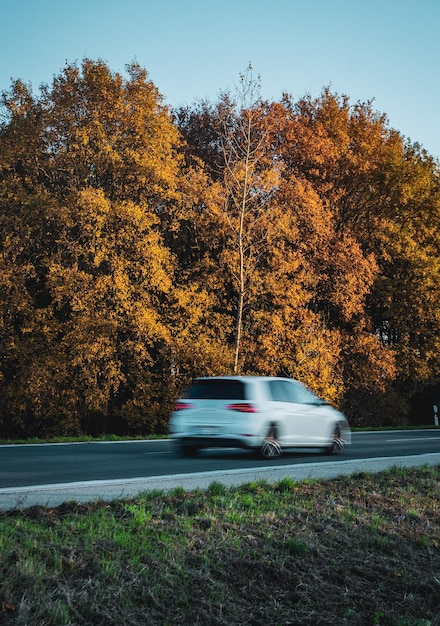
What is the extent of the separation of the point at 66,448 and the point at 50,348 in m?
A: 14.1

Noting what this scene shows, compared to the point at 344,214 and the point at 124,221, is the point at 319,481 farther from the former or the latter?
the point at 344,214

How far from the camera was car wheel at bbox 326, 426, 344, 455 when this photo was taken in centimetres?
1848

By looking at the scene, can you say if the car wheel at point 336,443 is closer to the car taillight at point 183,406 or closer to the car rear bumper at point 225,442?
the car rear bumper at point 225,442

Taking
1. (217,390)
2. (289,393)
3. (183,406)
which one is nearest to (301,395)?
(289,393)

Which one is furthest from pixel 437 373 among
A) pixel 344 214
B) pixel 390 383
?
pixel 344 214

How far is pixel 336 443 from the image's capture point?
18.6 metres

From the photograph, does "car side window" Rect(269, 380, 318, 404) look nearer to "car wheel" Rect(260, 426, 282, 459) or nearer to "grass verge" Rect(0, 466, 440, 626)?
"car wheel" Rect(260, 426, 282, 459)

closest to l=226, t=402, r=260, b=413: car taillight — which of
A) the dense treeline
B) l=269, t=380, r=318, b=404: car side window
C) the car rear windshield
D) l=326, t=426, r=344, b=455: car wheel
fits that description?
the car rear windshield

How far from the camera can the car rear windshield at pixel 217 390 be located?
16.7 meters

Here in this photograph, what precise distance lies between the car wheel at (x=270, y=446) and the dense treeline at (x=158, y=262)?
15.5 meters

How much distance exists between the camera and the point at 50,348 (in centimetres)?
3309

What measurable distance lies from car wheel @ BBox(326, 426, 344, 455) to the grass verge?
29.1 ft

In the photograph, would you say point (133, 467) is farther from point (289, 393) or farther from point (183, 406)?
point (289, 393)

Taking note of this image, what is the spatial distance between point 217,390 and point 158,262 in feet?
55.6
